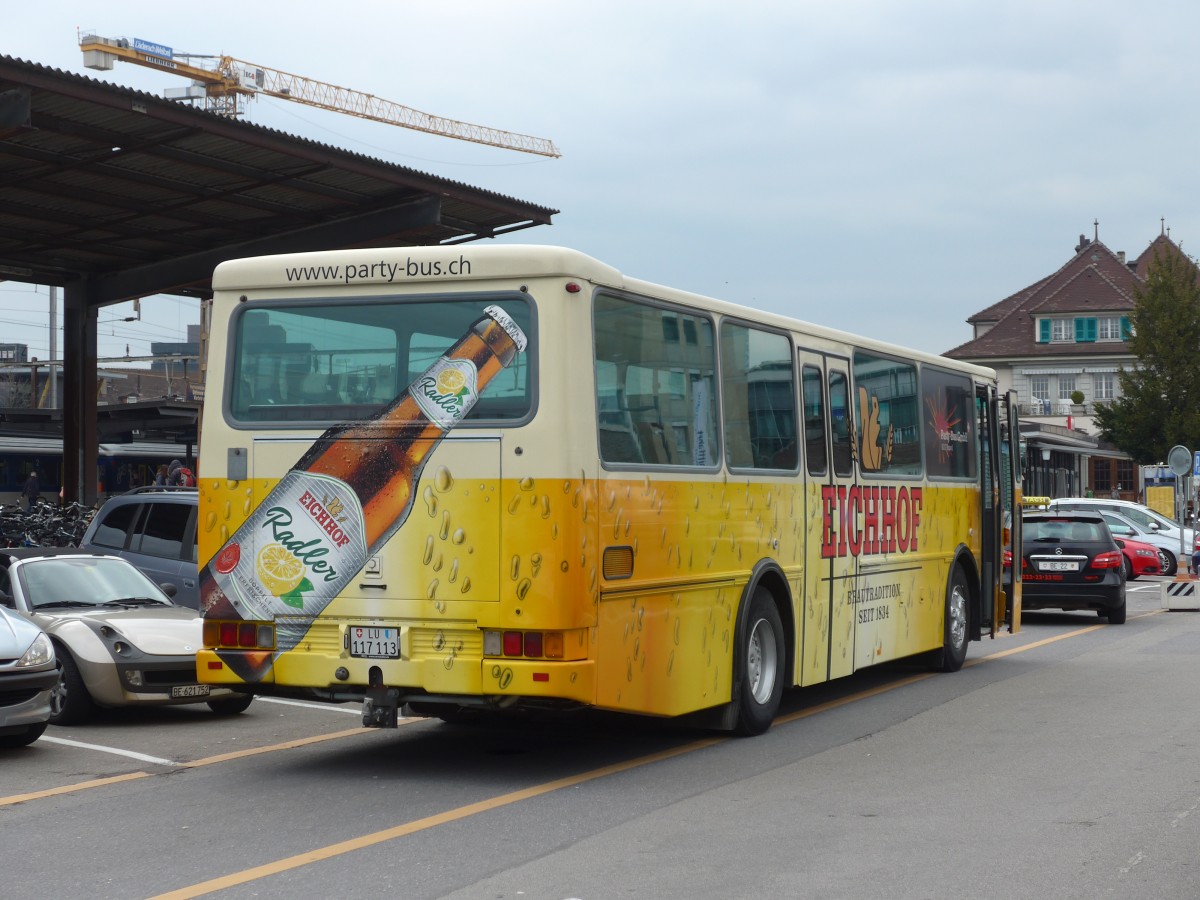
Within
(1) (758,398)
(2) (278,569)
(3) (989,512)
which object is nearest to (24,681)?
(2) (278,569)

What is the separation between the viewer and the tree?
63.5 m

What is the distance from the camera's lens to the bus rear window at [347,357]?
29.6 feet

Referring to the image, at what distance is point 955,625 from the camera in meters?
15.6

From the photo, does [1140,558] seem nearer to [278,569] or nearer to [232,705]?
[232,705]

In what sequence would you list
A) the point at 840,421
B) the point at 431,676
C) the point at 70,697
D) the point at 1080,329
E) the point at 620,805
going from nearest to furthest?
the point at 620,805 < the point at 431,676 < the point at 70,697 < the point at 840,421 < the point at 1080,329

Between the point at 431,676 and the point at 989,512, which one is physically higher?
the point at 989,512

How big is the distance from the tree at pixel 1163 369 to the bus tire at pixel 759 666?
5556cm

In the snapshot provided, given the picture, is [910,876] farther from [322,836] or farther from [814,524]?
[814,524]

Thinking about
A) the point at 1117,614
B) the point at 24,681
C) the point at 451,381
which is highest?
the point at 451,381

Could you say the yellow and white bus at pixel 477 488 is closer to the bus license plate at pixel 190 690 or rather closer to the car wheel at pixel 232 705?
the bus license plate at pixel 190 690

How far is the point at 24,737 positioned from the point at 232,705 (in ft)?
8.01

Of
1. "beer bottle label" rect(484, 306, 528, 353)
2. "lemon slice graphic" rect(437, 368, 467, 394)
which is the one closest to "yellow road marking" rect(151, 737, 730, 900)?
"lemon slice graphic" rect(437, 368, 467, 394)

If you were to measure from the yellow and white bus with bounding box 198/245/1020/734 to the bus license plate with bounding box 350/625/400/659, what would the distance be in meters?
0.01

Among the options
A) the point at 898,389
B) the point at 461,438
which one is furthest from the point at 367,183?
the point at 461,438
